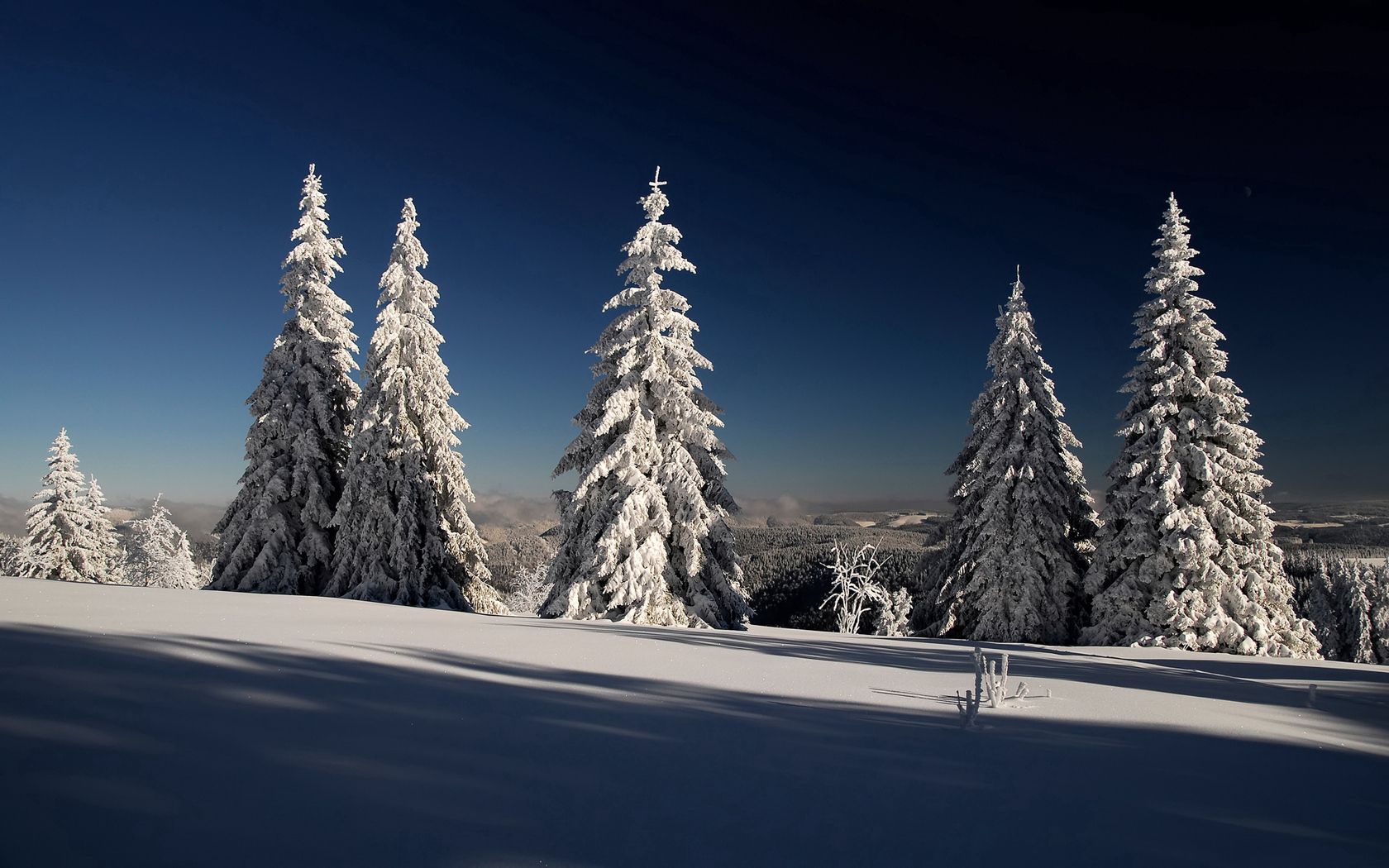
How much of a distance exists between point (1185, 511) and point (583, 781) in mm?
20690

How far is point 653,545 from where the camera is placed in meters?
17.8

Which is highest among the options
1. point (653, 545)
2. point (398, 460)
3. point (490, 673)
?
point (398, 460)

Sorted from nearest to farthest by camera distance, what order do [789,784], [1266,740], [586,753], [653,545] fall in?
[789,784]
[586,753]
[1266,740]
[653,545]

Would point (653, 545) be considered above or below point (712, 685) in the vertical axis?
above

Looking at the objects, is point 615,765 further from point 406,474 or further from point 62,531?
point 62,531

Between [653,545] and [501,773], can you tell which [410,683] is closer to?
[501,773]

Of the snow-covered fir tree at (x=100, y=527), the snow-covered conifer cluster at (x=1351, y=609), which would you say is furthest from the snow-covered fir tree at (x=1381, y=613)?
the snow-covered fir tree at (x=100, y=527)

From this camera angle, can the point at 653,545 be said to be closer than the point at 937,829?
No

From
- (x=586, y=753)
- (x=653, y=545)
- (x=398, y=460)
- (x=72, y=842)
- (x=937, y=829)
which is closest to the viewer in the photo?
(x=72, y=842)

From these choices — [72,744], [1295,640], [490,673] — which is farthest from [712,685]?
[1295,640]

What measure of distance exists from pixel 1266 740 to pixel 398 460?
867 inches

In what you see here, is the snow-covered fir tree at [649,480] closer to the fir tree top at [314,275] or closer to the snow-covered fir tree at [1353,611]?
the fir tree top at [314,275]

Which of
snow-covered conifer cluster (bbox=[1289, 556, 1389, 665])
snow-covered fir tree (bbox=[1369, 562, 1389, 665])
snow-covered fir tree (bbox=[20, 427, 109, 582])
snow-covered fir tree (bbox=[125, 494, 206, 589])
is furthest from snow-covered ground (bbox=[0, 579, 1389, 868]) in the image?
snow-covered fir tree (bbox=[1369, 562, 1389, 665])

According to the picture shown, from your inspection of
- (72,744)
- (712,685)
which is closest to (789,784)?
(712,685)
